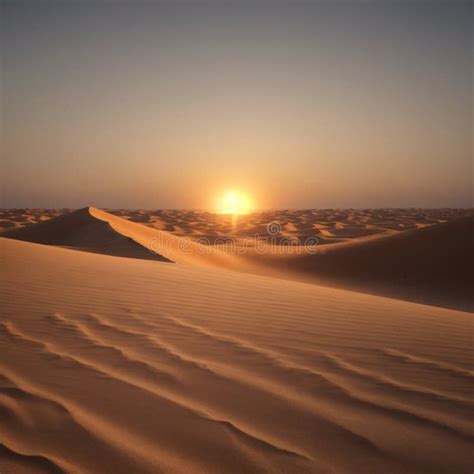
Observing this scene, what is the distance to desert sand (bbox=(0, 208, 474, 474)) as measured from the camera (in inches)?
62.2

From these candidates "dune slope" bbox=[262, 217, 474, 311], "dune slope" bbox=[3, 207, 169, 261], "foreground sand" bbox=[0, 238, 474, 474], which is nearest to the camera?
"foreground sand" bbox=[0, 238, 474, 474]

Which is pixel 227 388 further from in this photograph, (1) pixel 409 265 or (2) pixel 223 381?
(1) pixel 409 265

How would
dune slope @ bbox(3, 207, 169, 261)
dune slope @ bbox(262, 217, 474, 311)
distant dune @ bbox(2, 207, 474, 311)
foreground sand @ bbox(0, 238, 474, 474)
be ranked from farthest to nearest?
dune slope @ bbox(3, 207, 169, 261) < distant dune @ bbox(2, 207, 474, 311) < dune slope @ bbox(262, 217, 474, 311) < foreground sand @ bbox(0, 238, 474, 474)

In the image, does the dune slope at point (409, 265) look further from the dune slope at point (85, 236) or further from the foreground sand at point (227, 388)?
the foreground sand at point (227, 388)

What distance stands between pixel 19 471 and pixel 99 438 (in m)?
0.32

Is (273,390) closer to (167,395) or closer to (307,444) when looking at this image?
(307,444)

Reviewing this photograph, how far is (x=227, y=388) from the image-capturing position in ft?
7.03

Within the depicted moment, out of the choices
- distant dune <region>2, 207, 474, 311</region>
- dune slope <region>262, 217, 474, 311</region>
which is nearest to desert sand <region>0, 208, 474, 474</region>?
dune slope <region>262, 217, 474, 311</region>

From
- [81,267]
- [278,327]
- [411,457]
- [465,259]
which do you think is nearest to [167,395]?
[411,457]

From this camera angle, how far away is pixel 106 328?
314 cm

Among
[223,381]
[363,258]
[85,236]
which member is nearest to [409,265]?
[363,258]

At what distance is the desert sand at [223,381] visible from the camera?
62.2 inches

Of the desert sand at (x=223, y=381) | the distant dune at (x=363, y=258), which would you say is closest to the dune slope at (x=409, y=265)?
the distant dune at (x=363, y=258)

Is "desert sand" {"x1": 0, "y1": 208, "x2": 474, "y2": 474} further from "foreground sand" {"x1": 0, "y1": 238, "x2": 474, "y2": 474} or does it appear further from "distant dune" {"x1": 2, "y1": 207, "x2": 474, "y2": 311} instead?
"distant dune" {"x1": 2, "y1": 207, "x2": 474, "y2": 311}
